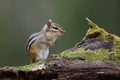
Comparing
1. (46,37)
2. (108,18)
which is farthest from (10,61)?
(46,37)

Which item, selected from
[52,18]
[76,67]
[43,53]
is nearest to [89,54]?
[76,67]

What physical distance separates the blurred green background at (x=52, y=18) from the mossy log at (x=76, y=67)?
9.15 metres

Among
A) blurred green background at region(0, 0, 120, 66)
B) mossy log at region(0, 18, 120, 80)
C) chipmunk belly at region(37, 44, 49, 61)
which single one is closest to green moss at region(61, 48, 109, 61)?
mossy log at region(0, 18, 120, 80)

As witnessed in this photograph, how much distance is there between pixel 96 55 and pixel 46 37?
110 cm

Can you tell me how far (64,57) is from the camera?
8742 millimetres

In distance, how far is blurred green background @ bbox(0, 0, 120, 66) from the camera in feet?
62.3

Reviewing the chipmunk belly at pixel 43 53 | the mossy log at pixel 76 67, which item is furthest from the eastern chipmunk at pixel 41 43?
the mossy log at pixel 76 67

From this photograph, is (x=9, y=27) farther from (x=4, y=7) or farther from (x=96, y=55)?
(x=96, y=55)

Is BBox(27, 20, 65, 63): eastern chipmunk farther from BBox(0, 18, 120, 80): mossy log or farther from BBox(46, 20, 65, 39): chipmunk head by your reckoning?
BBox(0, 18, 120, 80): mossy log

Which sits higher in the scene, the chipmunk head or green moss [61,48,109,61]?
the chipmunk head

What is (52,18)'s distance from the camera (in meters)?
20.0

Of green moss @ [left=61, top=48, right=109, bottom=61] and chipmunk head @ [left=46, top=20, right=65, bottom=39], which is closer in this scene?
green moss @ [left=61, top=48, right=109, bottom=61]

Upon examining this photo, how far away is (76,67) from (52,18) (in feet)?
37.9

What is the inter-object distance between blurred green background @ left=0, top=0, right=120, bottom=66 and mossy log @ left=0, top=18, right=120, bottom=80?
915 centimetres
